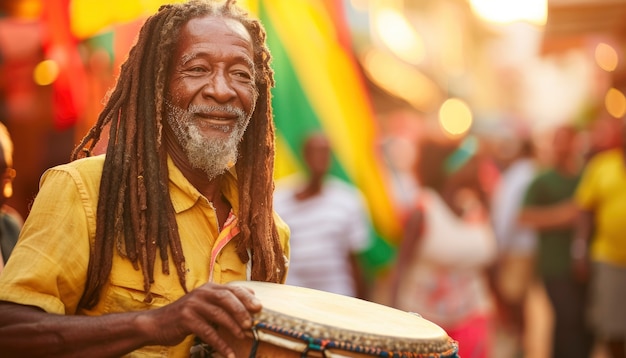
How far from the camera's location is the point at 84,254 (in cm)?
259

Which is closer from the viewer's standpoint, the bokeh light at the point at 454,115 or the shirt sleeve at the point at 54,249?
the shirt sleeve at the point at 54,249

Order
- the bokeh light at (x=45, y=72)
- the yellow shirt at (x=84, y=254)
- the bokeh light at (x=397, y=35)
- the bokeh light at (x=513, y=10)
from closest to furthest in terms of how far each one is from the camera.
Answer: the yellow shirt at (x=84, y=254), the bokeh light at (x=45, y=72), the bokeh light at (x=397, y=35), the bokeh light at (x=513, y=10)

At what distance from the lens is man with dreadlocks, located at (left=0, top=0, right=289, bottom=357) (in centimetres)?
245

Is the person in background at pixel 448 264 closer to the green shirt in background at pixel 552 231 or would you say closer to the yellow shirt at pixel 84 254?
the green shirt in background at pixel 552 231

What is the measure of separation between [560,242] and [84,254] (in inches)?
271

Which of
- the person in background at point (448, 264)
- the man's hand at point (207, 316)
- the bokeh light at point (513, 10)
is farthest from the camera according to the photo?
the bokeh light at point (513, 10)

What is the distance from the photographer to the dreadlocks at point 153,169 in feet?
8.83

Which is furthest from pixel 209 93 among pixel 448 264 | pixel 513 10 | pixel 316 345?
pixel 513 10

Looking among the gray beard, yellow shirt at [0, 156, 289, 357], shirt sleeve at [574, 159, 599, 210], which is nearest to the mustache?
the gray beard

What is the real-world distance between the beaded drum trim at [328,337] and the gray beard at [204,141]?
60cm

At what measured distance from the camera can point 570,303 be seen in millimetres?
8586

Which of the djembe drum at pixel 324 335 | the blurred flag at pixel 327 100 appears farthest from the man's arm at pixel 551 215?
the djembe drum at pixel 324 335

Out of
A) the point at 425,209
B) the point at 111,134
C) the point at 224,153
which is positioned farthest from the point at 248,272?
the point at 425,209

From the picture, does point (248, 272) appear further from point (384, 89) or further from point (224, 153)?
point (384, 89)
